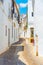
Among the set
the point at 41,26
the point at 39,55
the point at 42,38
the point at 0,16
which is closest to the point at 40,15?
the point at 41,26

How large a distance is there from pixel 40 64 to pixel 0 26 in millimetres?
4561

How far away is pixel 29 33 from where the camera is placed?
2234cm

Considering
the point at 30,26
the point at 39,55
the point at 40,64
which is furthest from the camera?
the point at 30,26

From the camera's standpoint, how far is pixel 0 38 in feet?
34.1

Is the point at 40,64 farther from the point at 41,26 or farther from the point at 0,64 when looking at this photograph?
the point at 41,26

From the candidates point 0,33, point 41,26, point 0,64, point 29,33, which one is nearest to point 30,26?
point 29,33

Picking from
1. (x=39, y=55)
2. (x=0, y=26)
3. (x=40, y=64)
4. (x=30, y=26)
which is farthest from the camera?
(x=30, y=26)

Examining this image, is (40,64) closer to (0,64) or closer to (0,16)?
(0,64)

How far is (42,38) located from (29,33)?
13743mm

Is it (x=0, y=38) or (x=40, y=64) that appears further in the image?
(x=0, y=38)

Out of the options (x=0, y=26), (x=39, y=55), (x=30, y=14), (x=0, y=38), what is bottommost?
(x=39, y=55)

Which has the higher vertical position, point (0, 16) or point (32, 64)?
point (0, 16)

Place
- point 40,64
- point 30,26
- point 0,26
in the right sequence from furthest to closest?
point 30,26 < point 0,26 < point 40,64

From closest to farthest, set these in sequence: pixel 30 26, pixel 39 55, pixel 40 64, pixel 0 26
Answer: pixel 40 64 → pixel 39 55 → pixel 0 26 → pixel 30 26
